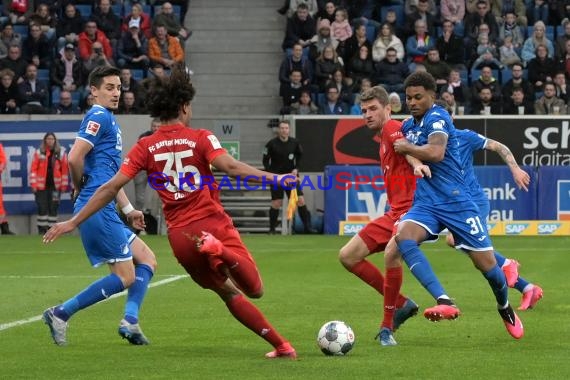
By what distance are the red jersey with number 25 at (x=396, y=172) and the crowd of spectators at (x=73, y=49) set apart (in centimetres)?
1608

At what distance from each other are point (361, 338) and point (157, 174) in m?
2.54

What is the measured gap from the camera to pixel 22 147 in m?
26.4

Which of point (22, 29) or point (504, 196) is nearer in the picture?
point (504, 196)

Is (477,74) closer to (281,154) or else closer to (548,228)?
(548,228)

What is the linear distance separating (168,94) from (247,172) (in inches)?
37.3

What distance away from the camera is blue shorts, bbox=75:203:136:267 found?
10.3m

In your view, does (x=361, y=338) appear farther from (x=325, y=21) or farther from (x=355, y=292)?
(x=325, y=21)

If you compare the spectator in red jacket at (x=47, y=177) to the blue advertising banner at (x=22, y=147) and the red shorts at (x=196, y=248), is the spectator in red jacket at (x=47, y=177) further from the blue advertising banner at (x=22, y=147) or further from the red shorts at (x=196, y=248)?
the red shorts at (x=196, y=248)

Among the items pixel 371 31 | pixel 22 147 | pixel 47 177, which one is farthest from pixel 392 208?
pixel 371 31

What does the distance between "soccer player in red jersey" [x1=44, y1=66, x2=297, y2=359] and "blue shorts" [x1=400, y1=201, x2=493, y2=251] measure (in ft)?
5.61

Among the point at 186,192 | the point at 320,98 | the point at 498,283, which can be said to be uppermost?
the point at 186,192

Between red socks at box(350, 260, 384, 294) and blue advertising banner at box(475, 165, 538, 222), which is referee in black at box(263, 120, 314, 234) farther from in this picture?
red socks at box(350, 260, 384, 294)

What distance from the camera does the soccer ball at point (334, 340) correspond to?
30.7 ft

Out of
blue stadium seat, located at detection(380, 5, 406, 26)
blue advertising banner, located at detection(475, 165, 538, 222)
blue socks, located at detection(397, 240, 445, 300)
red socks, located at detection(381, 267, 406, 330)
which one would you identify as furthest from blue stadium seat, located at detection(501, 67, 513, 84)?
blue socks, located at detection(397, 240, 445, 300)
